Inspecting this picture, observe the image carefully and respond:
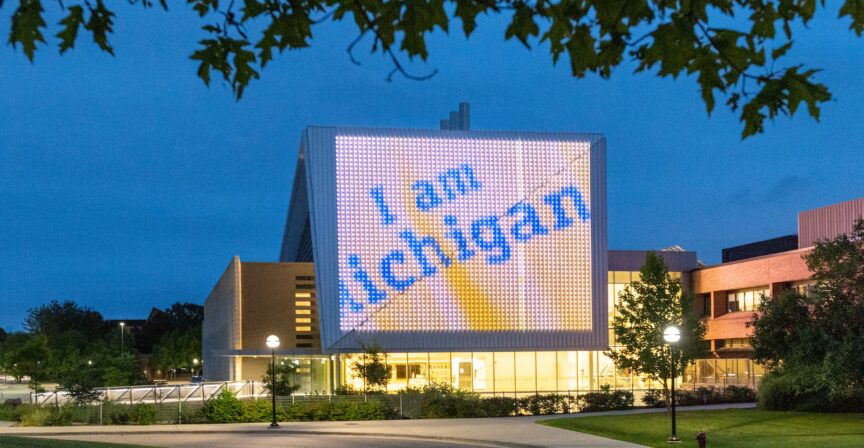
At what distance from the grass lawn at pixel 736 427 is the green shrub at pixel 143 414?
14.2 m

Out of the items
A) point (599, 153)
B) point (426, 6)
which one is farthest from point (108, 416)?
point (426, 6)

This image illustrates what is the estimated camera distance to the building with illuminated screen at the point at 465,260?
56.8 m

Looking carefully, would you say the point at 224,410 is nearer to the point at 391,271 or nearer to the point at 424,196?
the point at 391,271

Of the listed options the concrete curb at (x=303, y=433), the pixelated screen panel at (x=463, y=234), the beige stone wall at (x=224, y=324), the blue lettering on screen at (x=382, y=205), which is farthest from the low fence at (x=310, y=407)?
the beige stone wall at (x=224, y=324)

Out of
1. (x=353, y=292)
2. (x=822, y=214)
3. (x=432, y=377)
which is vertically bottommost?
(x=432, y=377)

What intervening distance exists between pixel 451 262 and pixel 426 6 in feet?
168

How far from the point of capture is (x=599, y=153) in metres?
59.9

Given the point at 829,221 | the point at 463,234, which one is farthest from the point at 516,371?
the point at 829,221

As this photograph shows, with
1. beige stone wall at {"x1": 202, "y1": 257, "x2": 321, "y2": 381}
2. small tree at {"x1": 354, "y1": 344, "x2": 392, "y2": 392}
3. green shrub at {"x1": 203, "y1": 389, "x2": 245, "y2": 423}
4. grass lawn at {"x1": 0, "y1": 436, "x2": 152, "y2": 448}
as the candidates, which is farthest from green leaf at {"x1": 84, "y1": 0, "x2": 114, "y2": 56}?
beige stone wall at {"x1": 202, "y1": 257, "x2": 321, "y2": 381}

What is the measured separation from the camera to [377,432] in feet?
112

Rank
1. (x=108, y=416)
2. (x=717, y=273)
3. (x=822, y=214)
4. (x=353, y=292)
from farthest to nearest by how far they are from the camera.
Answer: (x=717, y=273) → (x=822, y=214) → (x=353, y=292) → (x=108, y=416)

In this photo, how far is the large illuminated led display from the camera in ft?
186

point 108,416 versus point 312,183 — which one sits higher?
point 312,183

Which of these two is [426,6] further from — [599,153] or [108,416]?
[599,153]
